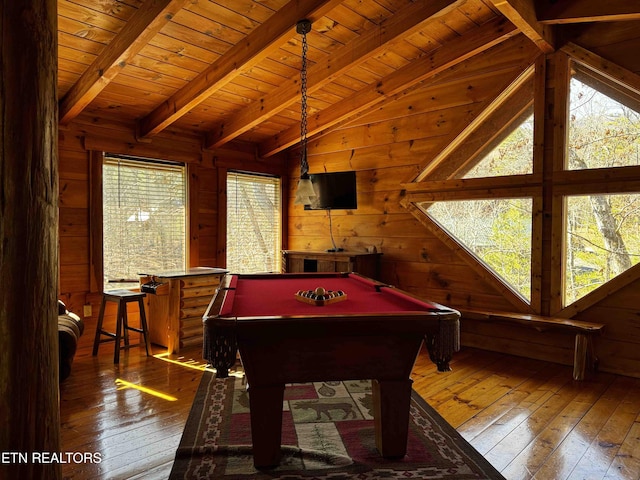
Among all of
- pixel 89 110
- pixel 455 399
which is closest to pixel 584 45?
pixel 455 399

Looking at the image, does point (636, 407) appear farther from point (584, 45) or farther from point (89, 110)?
point (89, 110)

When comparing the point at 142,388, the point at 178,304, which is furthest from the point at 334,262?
the point at 142,388

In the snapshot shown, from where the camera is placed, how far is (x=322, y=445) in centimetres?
236

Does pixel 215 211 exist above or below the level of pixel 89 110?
below

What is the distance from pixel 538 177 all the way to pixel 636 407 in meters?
1.99

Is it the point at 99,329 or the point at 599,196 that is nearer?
the point at 599,196

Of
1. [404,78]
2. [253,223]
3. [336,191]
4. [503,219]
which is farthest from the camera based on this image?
[253,223]

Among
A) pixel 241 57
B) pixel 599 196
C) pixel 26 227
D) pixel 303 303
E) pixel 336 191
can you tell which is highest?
pixel 241 57

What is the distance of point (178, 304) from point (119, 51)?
91.4 inches

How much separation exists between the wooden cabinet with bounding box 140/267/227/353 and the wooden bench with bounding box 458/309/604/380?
9.47ft

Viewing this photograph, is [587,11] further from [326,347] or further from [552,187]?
[326,347]

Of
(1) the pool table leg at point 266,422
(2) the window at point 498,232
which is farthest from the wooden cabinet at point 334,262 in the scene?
(1) the pool table leg at point 266,422

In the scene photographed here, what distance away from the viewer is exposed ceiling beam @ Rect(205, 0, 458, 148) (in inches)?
131

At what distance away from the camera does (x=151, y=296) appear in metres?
4.57
